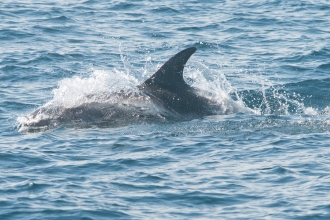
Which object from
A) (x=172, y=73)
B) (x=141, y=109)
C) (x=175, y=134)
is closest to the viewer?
(x=175, y=134)

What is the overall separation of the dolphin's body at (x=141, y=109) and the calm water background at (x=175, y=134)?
413 mm

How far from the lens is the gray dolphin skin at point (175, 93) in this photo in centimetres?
1827

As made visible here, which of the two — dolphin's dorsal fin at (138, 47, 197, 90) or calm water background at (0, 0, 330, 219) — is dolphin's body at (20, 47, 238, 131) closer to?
dolphin's dorsal fin at (138, 47, 197, 90)

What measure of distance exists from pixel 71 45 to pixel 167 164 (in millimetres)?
14319

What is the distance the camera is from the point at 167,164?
15.2m

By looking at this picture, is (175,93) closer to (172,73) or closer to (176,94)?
(176,94)

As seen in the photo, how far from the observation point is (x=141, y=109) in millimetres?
18547

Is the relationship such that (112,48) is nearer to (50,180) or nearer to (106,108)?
(106,108)

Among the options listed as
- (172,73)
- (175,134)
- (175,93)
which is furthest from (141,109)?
(175,134)

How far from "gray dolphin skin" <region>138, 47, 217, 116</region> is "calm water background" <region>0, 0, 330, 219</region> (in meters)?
0.41

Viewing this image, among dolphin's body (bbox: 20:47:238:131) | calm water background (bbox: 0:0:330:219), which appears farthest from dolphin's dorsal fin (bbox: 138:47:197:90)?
calm water background (bbox: 0:0:330:219)

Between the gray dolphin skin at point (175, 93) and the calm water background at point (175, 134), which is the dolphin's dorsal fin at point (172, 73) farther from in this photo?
the calm water background at point (175, 134)

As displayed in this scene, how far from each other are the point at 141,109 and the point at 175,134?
1548mm

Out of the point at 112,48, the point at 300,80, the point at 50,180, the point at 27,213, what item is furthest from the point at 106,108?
the point at 112,48
